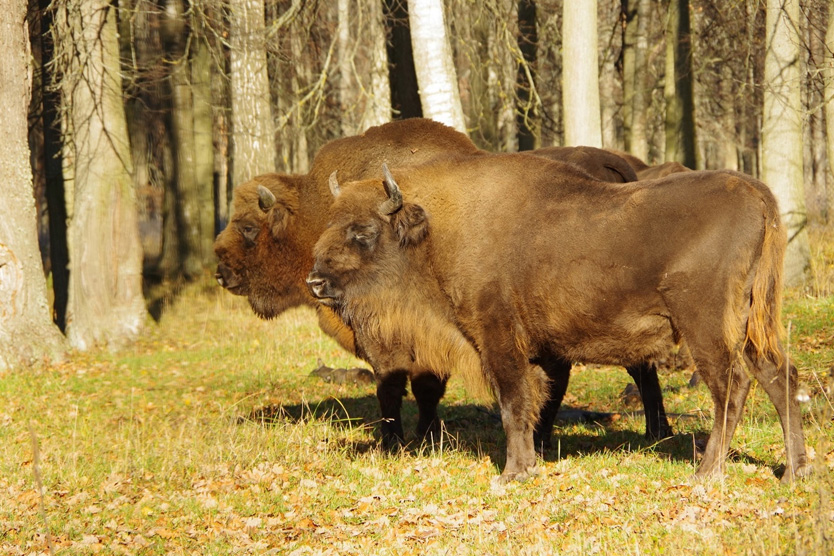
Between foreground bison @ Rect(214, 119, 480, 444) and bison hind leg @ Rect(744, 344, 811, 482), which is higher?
foreground bison @ Rect(214, 119, 480, 444)

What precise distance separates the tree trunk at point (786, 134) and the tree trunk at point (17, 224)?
10.8m

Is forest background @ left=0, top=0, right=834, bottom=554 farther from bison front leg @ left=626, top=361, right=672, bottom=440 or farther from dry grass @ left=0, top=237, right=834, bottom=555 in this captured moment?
bison front leg @ left=626, top=361, right=672, bottom=440

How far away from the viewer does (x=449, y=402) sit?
1016cm

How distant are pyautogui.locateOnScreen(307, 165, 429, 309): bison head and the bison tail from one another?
2550mm

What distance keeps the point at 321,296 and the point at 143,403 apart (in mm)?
4591

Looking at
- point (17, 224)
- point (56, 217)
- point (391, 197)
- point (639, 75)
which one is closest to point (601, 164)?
point (391, 197)

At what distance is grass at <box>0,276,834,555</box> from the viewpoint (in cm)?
529

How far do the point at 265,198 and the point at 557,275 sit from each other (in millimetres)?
3659

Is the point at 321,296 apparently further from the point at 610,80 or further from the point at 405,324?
the point at 610,80

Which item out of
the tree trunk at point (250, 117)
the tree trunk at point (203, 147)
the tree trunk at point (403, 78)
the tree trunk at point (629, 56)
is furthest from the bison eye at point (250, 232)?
the tree trunk at point (629, 56)

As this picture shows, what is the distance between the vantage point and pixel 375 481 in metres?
6.97

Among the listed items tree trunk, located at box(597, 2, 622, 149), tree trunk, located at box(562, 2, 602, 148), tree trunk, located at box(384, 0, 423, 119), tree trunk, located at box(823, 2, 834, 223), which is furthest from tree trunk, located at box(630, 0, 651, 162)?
tree trunk, located at box(823, 2, 834, 223)

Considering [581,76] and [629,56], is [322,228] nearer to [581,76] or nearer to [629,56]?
[581,76]

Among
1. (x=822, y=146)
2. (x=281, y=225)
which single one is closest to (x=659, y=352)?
(x=281, y=225)
